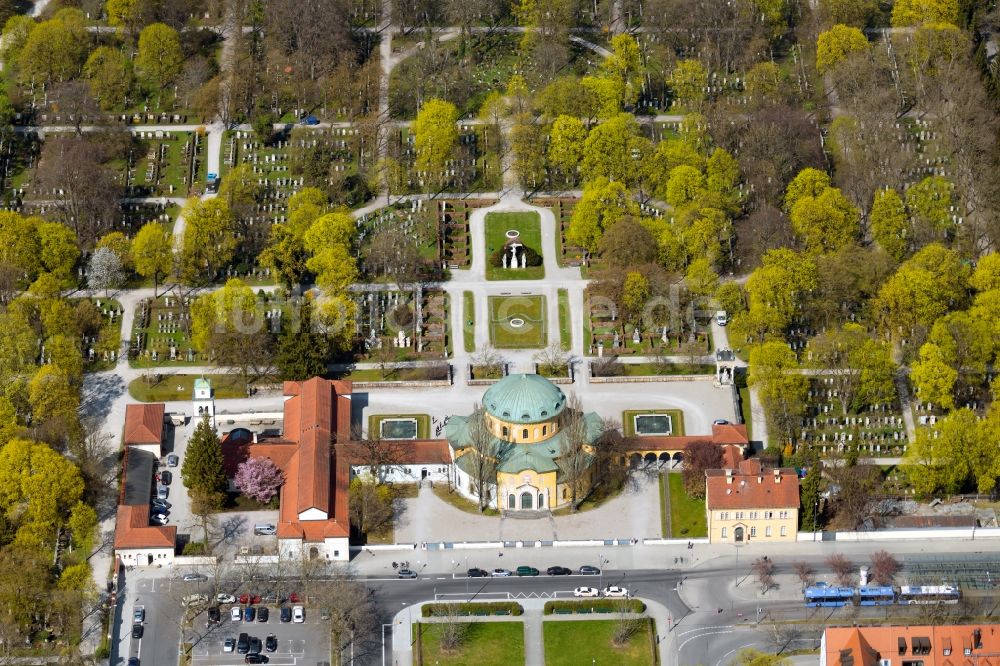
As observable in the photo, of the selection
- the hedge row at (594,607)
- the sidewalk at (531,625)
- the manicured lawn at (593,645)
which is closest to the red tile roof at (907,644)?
the sidewalk at (531,625)

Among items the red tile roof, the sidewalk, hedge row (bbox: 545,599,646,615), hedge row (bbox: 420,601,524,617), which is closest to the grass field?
the sidewalk

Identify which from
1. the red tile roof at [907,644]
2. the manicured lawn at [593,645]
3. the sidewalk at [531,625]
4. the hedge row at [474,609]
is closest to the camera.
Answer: the red tile roof at [907,644]

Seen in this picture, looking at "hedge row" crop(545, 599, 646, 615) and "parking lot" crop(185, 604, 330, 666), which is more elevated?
"hedge row" crop(545, 599, 646, 615)

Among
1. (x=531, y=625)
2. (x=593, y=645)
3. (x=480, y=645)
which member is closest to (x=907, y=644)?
(x=593, y=645)

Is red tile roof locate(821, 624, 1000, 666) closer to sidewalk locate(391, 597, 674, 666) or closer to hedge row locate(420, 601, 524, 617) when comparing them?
sidewalk locate(391, 597, 674, 666)

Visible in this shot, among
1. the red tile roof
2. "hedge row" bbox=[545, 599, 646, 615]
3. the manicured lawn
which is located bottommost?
the red tile roof

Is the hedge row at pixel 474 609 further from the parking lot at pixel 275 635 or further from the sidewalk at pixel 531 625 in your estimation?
the parking lot at pixel 275 635

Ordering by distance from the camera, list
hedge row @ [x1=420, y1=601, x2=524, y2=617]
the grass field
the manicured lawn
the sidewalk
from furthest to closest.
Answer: hedge row @ [x1=420, y1=601, x2=524, y2=617]
the sidewalk
the grass field
the manicured lawn
